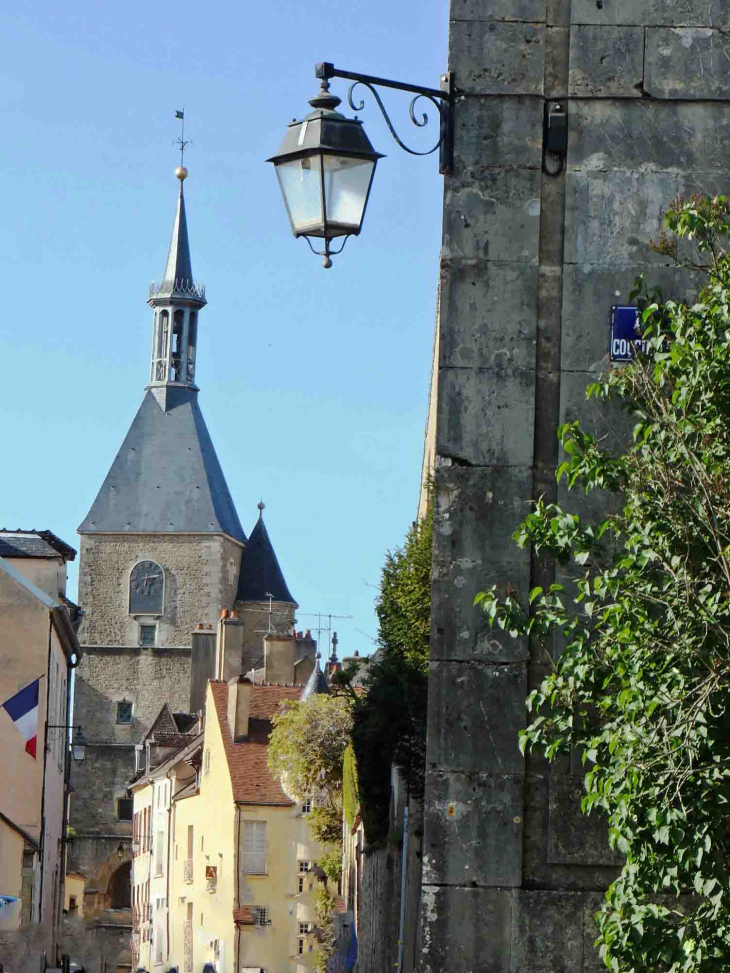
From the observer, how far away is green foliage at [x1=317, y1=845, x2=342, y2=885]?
38188mm

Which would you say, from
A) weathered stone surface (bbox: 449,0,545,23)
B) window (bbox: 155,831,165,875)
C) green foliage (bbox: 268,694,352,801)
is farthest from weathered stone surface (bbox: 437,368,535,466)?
window (bbox: 155,831,165,875)

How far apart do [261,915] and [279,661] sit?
12.0 m

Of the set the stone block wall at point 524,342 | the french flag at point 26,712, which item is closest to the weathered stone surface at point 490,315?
the stone block wall at point 524,342

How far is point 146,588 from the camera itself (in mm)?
→ 84000

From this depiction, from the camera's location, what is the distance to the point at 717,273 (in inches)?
254

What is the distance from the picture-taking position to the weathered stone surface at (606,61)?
7.18m

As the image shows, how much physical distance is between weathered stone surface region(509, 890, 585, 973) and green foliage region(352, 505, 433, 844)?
10603 millimetres

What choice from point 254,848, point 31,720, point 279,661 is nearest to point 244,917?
point 254,848

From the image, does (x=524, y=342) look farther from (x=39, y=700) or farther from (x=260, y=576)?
(x=260, y=576)

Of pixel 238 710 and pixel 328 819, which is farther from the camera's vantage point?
pixel 238 710

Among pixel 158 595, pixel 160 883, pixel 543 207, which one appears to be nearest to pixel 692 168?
pixel 543 207

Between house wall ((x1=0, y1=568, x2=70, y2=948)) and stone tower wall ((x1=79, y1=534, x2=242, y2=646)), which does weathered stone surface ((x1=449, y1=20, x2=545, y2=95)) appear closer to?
house wall ((x1=0, y1=568, x2=70, y2=948))

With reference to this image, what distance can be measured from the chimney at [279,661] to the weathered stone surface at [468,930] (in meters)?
51.0

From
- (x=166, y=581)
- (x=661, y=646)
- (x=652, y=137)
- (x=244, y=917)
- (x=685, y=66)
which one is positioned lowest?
(x=244, y=917)
